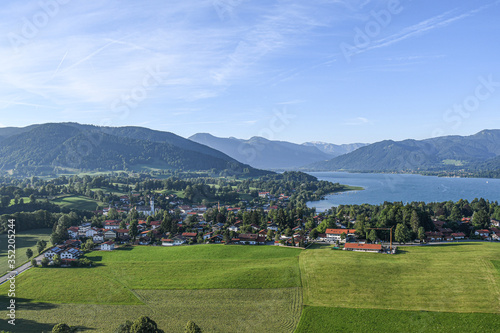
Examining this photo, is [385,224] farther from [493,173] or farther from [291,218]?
[493,173]

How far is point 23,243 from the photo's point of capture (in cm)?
4144

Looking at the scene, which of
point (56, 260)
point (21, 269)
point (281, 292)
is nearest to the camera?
point (281, 292)

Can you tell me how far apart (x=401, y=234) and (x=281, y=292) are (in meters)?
17.8

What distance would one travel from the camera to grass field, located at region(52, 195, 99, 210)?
6650 cm

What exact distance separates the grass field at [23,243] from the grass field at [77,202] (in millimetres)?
18408

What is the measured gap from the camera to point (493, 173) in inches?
7525

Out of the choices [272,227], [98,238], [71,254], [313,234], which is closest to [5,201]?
[98,238]

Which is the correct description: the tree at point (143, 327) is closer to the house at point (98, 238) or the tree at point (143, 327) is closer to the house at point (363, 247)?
the house at point (363, 247)

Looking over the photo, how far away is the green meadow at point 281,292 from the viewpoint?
67.5ft

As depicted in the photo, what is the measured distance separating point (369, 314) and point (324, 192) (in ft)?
324

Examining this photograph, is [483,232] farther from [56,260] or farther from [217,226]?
[56,260]

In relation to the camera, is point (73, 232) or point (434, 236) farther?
point (73, 232)

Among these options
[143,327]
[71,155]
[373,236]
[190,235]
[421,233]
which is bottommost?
[190,235]

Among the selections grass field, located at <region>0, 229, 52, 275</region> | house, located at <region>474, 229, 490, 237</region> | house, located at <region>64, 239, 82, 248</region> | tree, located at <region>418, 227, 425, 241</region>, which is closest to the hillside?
grass field, located at <region>0, 229, 52, 275</region>
